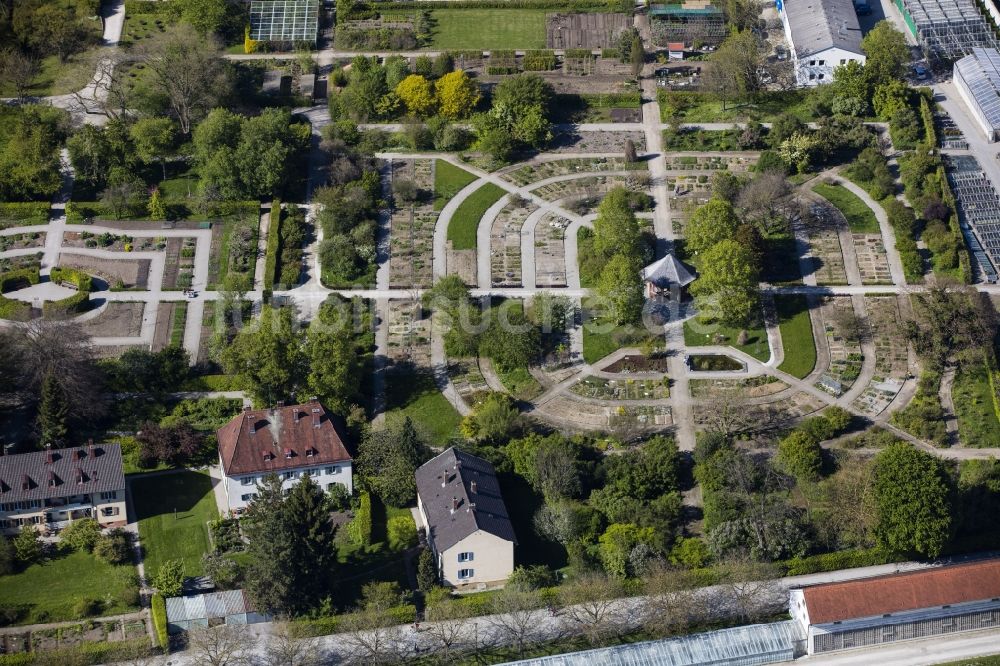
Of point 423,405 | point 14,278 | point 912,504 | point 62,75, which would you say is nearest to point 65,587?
point 423,405

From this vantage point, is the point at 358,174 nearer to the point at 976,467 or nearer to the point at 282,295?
the point at 282,295

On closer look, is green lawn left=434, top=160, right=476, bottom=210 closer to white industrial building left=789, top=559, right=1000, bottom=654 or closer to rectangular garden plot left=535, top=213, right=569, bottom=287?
rectangular garden plot left=535, top=213, right=569, bottom=287

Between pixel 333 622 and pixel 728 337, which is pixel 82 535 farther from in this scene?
pixel 728 337

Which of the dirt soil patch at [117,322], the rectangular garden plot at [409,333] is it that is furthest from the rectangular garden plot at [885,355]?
the dirt soil patch at [117,322]

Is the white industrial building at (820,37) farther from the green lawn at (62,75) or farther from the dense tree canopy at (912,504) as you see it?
the green lawn at (62,75)

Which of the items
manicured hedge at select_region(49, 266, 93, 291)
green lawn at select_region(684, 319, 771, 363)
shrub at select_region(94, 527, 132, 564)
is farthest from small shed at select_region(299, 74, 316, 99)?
shrub at select_region(94, 527, 132, 564)

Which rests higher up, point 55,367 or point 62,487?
point 55,367
